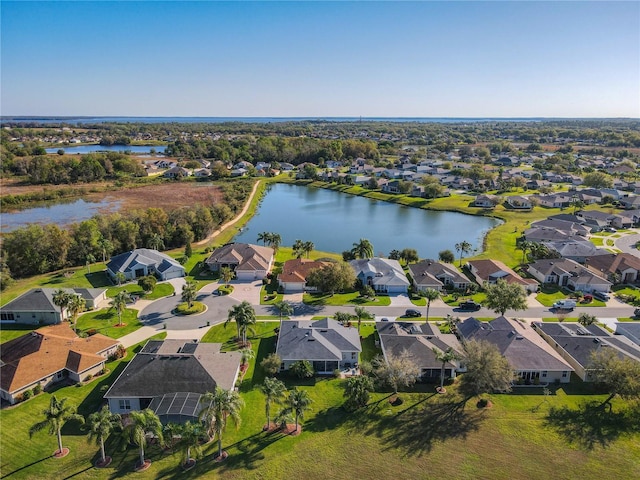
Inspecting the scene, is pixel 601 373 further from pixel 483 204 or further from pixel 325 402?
pixel 483 204

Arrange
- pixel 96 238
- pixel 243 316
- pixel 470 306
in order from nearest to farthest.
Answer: pixel 243 316 → pixel 470 306 → pixel 96 238

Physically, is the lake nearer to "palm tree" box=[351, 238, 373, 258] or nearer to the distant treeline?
"palm tree" box=[351, 238, 373, 258]

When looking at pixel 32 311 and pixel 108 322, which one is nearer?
pixel 32 311

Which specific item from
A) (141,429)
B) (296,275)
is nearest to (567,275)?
(296,275)

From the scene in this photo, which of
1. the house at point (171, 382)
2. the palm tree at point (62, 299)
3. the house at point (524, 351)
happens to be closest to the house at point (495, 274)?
the house at point (524, 351)

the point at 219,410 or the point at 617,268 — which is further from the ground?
the point at 219,410

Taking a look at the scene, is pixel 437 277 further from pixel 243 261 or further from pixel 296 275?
pixel 243 261

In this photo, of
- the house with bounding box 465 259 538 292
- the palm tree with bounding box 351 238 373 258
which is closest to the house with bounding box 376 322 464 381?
the house with bounding box 465 259 538 292
